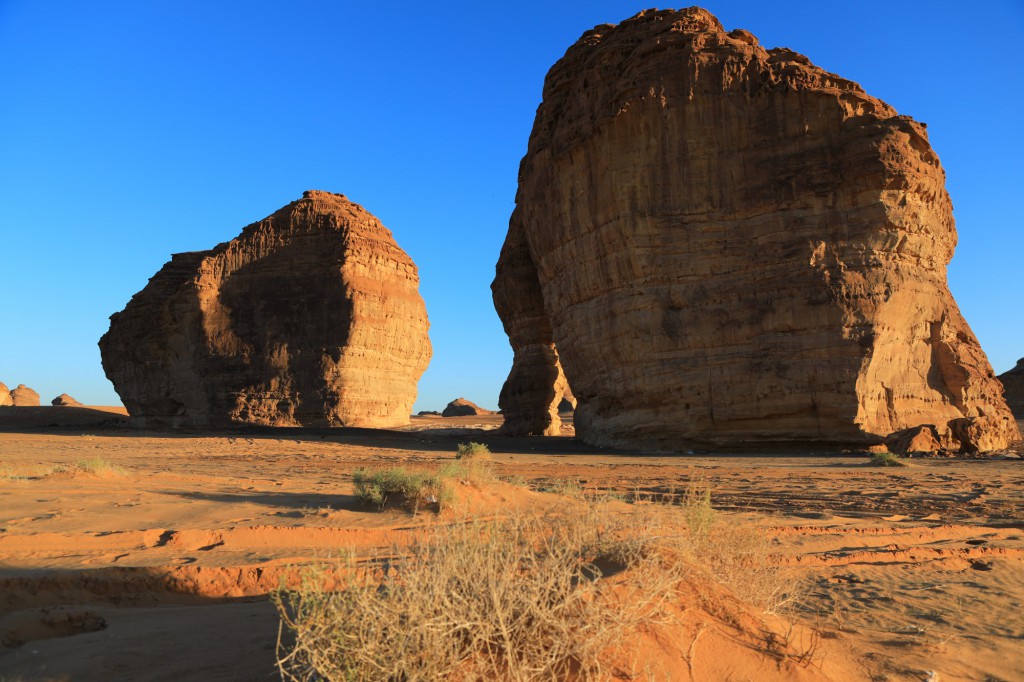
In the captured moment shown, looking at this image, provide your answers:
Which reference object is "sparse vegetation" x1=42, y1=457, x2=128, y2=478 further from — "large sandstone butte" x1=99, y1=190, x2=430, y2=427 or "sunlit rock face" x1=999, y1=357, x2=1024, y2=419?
"sunlit rock face" x1=999, y1=357, x2=1024, y2=419

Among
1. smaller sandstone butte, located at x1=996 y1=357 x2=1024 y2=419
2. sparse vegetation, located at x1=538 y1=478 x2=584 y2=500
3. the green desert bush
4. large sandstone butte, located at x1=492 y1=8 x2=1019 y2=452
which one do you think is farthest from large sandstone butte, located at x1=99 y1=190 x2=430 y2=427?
smaller sandstone butte, located at x1=996 y1=357 x2=1024 y2=419

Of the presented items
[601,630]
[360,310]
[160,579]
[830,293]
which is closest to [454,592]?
[601,630]

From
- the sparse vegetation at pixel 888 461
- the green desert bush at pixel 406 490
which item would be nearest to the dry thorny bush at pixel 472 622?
the green desert bush at pixel 406 490

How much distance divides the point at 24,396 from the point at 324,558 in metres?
92.5

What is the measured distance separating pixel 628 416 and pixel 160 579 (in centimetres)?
1850

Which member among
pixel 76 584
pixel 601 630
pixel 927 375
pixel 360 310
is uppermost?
pixel 360 310

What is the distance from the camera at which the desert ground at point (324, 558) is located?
3.55 m

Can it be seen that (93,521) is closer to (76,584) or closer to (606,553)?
(76,584)

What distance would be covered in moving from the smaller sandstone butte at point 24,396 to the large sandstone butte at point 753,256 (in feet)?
262

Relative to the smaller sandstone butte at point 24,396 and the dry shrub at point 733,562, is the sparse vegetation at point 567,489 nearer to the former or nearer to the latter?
the dry shrub at point 733,562

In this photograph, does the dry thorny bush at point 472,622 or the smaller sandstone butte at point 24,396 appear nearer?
the dry thorny bush at point 472,622

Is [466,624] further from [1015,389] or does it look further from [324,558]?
[1015,389]

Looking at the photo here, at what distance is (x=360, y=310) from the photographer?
3328 cm

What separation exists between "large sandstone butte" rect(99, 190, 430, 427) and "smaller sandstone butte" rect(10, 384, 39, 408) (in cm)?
5228
